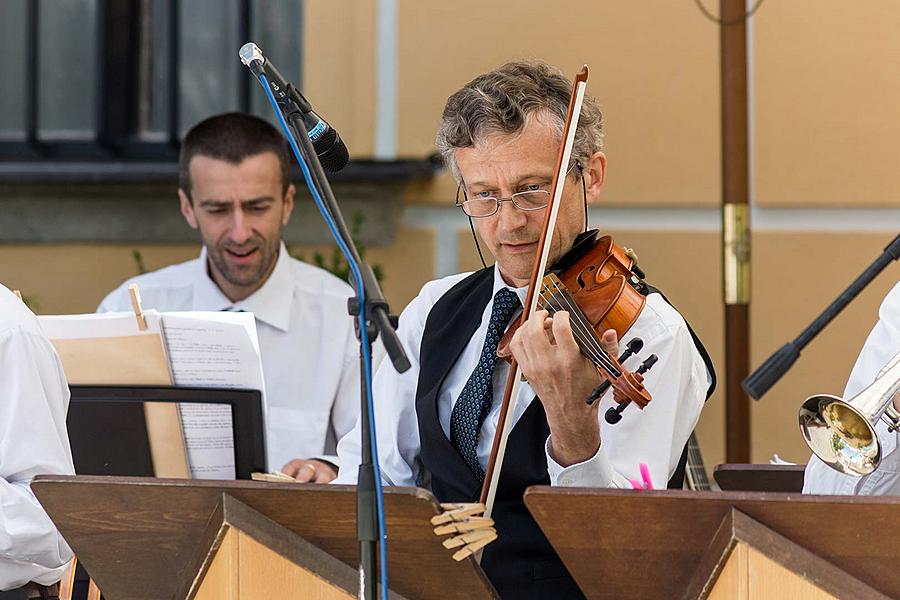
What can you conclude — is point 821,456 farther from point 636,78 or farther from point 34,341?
point 636,78

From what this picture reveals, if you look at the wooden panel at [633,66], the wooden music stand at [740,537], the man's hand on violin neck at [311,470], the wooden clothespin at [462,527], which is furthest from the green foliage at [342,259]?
the wooden music stand at [740,537]

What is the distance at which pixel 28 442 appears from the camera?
2.31m

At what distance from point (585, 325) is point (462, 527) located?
0.50 metres

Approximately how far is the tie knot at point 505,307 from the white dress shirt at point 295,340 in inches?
50.9

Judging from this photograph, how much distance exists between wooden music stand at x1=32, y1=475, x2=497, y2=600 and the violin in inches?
17.1

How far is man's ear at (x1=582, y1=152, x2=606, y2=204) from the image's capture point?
2352 millimetres

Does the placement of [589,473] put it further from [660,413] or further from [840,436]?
[840,436]

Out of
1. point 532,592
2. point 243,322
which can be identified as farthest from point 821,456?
point 243,322

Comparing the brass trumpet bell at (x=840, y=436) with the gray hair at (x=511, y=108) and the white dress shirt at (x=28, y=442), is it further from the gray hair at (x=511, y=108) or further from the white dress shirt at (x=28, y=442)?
the white dress shirt at (x=28, y=442)

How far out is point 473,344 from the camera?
2426mm

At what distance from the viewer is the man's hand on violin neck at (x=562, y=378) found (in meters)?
1.94

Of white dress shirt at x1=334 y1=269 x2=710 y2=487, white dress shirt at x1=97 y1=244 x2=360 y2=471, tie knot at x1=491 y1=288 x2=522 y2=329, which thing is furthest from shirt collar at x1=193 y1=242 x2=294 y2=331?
tie knot at x1=491 y1=288 x2=522 y2=329

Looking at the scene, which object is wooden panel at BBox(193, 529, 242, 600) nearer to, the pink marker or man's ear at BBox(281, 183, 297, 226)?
the pink marker

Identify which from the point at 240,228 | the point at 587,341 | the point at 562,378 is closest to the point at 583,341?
the point at 587,341
